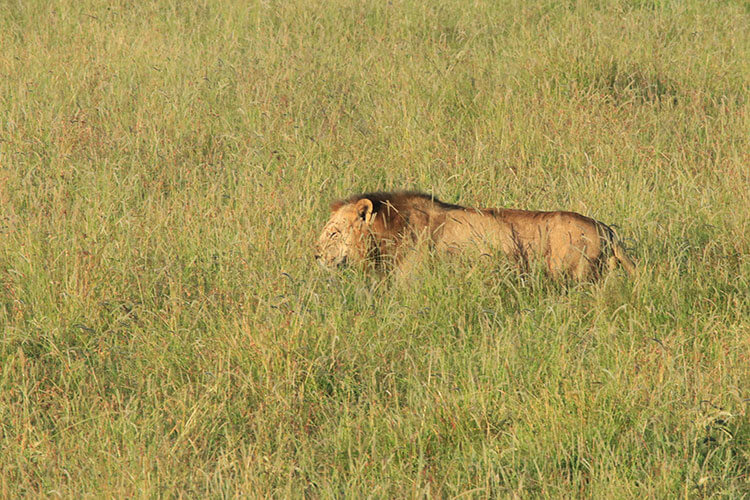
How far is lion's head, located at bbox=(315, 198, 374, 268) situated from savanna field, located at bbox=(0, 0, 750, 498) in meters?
0.16

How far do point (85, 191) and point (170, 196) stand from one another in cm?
58

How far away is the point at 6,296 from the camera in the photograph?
448 centimetres

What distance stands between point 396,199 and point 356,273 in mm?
727

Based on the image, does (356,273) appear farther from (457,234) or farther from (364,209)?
(457,234)

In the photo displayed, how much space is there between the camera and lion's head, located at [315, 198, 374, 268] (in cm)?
510

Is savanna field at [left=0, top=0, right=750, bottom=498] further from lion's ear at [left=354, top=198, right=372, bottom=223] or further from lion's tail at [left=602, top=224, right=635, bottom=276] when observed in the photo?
lion's ear at [left=354, top=198, right=372, bottom=223]

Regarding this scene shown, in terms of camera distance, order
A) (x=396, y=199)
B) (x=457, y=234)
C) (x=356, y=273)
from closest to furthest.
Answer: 1. (x=356, y=273)
2. (x=457, y=234)
3. (x=396, y=199)

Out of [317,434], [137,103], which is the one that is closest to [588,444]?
[317,434]

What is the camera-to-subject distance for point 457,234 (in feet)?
16.6

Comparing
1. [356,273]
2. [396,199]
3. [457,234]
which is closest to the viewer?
[356,273]

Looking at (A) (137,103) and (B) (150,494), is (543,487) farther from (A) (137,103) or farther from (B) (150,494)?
(A) (137,103)

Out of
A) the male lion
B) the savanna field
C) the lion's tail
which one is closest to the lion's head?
the male lion

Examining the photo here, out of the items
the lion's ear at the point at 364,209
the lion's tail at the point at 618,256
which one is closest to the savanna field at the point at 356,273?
the lion's tail at the point at 618,256

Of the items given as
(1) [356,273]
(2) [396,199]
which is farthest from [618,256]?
(1) [356,273]
